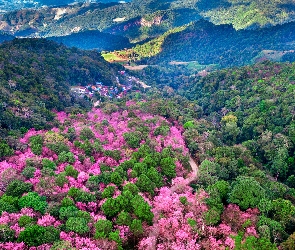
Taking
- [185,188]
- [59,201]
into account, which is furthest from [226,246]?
[59,201]

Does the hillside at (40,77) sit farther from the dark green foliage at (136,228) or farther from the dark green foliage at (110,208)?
the dark green foliage at (136,228)

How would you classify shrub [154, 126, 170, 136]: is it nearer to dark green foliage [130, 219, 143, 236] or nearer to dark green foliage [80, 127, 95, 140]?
dark green foliage [80, 127, 95, 140]

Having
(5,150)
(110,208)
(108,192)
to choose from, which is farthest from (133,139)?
(110,208)

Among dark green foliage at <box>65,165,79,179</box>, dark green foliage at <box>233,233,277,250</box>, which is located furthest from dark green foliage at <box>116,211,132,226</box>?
dark green foliage at <box>233,233,277,250</box>

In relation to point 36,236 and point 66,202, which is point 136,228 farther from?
point 36,236

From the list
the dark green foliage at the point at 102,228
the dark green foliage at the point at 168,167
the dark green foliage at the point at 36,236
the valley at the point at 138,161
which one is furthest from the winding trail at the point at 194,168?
the dark green foliage at the point at 36,236

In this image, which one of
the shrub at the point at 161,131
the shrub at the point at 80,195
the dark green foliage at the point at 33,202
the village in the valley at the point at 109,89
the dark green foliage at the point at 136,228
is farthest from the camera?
the village in the valley at the point at 109,89

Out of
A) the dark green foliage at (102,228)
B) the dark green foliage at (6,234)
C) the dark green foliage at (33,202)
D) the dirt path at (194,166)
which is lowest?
the dirt path at (194,166)
